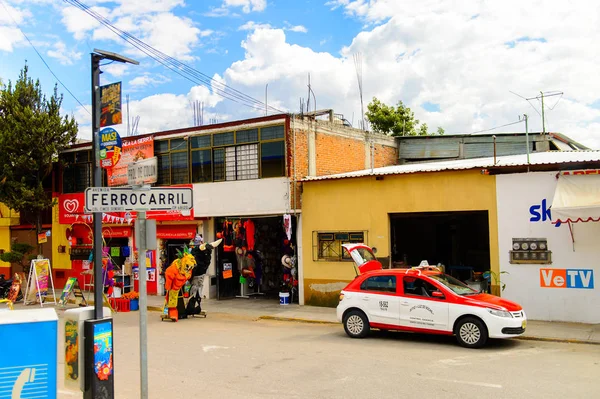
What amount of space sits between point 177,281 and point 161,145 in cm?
A: 755

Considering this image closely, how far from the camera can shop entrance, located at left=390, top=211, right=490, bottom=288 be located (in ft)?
73.7

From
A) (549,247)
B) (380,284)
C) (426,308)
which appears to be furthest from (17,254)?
(549,247)

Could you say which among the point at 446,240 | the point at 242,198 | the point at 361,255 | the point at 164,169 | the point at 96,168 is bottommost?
the point at 361,255

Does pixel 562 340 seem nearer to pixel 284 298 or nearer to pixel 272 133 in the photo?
pixel 284 298

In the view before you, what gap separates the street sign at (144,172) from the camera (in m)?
6.62

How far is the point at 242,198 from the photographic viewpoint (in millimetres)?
19891

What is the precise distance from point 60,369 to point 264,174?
10173 millimetres

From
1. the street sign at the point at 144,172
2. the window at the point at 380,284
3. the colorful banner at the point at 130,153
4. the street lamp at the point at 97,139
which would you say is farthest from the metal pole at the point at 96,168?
the colorful banner at the point at 130,153

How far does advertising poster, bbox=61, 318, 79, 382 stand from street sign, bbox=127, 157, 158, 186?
6.01 feet

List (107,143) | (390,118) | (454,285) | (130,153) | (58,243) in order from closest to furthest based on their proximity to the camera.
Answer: (107,143)
(454,285)
(130,153)
(58,243)
(390,118)

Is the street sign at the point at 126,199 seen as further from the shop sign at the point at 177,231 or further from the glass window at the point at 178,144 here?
the glass window at the point at 178,144

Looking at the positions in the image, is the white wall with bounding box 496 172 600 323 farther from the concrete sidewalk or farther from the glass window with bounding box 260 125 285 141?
the glass window with bounding box 260 125 285 141

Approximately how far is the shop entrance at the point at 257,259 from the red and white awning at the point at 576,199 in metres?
9.36

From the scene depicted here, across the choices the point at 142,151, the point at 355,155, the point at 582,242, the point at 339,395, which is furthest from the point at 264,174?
the point at 339,395
